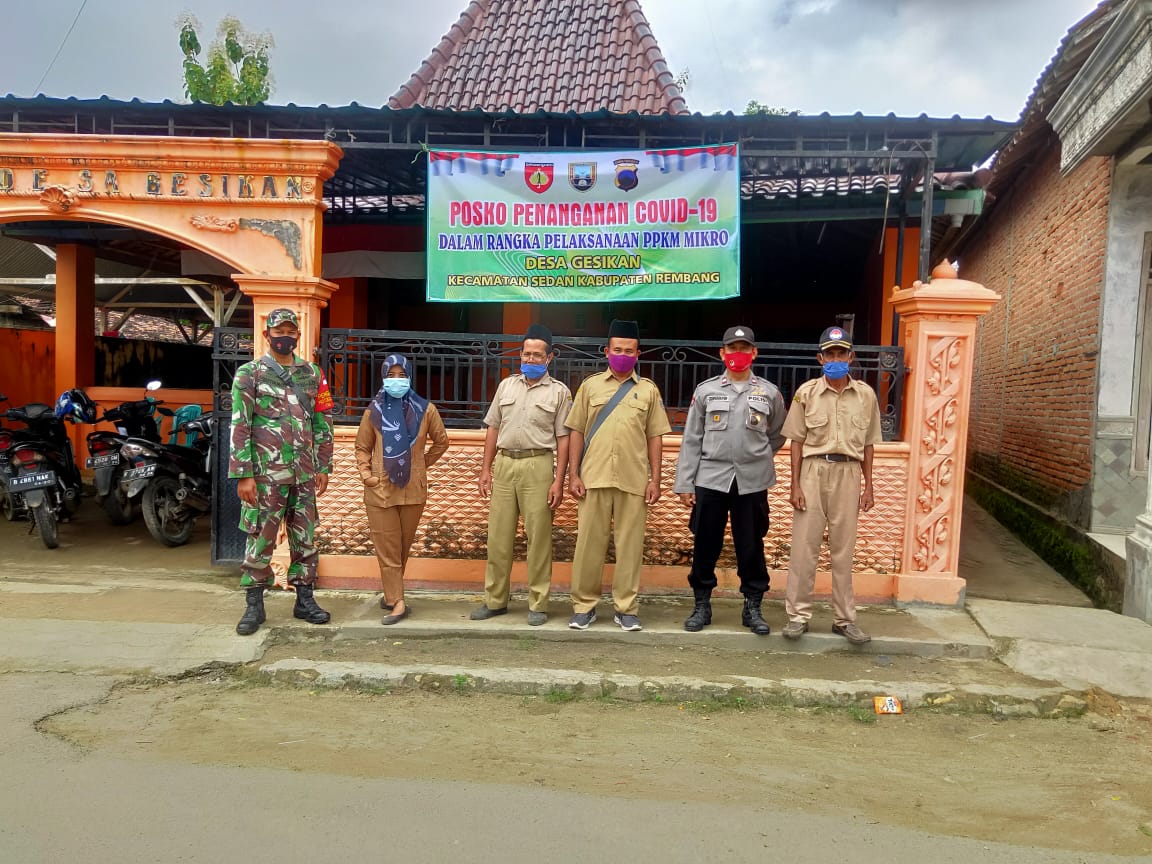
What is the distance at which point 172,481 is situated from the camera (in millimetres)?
7090

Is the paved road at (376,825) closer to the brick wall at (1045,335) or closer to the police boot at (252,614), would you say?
the police boot at (252,614)

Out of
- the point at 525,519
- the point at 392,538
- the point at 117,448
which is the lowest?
the point at 392,538

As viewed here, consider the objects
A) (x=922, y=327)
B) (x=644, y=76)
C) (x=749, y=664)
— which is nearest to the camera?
(x=749, y=664)

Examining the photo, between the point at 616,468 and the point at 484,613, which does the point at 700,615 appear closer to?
the point at 616,468

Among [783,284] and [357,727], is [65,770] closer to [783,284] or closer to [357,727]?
[357,727]

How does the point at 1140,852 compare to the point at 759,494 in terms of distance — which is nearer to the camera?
the point at 1140,852

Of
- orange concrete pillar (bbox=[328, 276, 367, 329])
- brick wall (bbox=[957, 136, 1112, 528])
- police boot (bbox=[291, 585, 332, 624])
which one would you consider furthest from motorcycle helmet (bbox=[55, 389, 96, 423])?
brick wall (bbox=[957, 136, 1112, 528])

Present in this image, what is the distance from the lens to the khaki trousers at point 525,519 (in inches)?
195

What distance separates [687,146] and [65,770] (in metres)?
5.28

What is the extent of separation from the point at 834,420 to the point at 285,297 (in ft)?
12.3

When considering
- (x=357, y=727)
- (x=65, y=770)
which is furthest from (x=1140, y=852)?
(x=65, y=770)

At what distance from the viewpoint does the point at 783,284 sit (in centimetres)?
1062

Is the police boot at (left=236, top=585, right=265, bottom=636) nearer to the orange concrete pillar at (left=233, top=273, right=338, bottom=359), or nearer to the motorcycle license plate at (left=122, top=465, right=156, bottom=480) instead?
the orange concrete pillar at (left=233, top=273, right=338, bottom=359)

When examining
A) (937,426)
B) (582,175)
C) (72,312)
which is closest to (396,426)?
(582,175)
